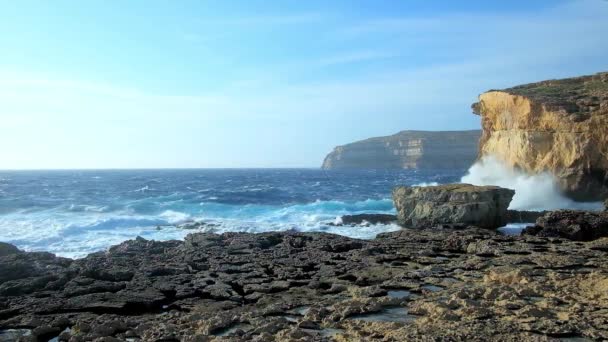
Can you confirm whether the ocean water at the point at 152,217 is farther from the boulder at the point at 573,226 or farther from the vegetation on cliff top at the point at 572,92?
the vegetation on cliff top at the point at 572,92

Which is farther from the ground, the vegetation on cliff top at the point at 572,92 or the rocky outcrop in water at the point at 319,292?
the vegetation on cliff top at the point at 572,92

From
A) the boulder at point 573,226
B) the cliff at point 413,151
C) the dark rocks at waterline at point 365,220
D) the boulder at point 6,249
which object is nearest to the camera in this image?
the boulder at point 6,249

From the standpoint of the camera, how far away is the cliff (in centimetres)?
14812

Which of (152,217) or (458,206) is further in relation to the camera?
(152,217)

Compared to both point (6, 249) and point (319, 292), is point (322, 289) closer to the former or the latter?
point (319, 292)

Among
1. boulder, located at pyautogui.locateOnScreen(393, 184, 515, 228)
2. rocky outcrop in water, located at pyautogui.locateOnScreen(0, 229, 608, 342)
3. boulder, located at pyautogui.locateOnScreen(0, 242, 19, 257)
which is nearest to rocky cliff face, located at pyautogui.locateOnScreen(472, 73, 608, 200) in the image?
boulder, located at pyautogui.locateOnScreen(393, 184, 515, 228)

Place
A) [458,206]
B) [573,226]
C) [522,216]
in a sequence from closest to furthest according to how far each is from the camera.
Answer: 1. [573,226]
2. [458,206]
3. [522,216]

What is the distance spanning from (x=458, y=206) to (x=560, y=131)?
41.7 feet

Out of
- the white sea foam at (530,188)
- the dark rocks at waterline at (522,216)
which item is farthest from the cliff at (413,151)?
the dark rocks at waterline at (522,216)

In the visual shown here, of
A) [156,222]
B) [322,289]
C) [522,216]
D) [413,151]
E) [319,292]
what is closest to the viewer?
[319,292]

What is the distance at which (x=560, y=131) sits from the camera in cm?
3158

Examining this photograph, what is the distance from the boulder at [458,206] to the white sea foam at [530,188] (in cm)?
755

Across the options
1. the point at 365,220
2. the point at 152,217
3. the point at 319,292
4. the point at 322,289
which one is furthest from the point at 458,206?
the point at 152,217

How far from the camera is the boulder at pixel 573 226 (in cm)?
1741
